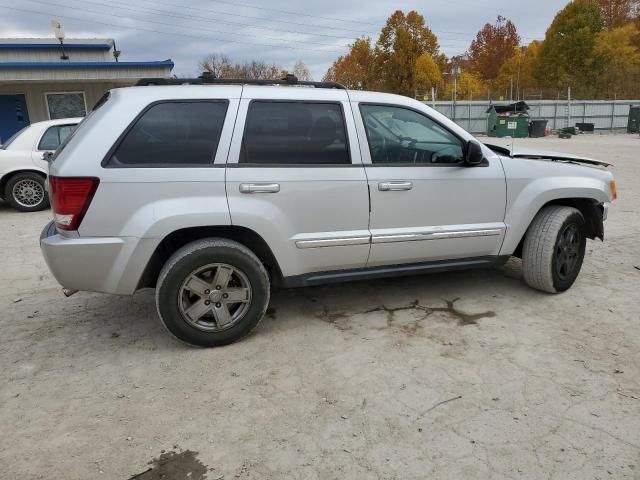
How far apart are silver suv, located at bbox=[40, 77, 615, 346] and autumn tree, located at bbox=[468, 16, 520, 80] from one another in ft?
207

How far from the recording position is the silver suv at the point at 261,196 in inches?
127

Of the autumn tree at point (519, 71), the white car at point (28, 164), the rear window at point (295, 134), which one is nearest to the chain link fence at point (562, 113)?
the autumn tree at point (519, 71)

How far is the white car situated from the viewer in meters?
8.31

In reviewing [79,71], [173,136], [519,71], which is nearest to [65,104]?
[79,71]

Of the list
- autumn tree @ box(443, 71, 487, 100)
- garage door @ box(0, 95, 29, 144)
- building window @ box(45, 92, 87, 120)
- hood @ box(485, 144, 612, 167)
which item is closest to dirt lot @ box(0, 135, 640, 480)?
hood @ box(485, 144, 612, 167)

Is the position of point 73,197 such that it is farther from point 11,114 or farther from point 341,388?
point 11,114

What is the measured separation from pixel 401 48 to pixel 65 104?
41228 millimetres

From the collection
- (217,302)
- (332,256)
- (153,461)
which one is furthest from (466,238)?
(153,461)

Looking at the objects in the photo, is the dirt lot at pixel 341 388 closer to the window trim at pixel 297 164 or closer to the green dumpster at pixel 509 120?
the window trim at pixel 297 164

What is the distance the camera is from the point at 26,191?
8516mm

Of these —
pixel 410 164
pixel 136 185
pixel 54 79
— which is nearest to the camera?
pixel 136 185

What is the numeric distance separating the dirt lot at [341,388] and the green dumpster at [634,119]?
30.9 metres

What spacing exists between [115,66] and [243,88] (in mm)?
13239

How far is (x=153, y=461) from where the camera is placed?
2453 millimetres
